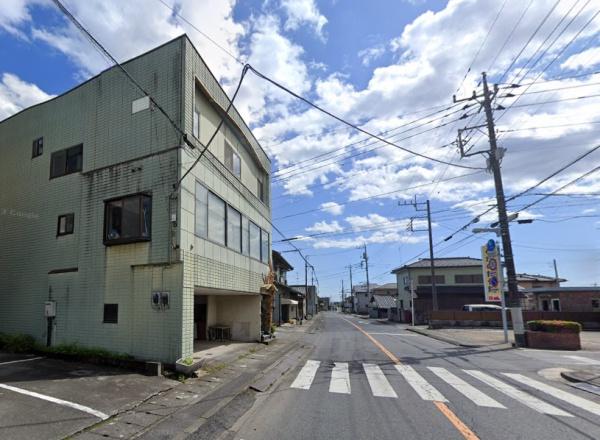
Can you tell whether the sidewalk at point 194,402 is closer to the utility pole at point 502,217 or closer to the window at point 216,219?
the window at point 216,219

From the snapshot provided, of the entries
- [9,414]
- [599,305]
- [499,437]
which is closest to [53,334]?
[9,414]

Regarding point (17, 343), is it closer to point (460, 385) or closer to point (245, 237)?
point (245, 237)

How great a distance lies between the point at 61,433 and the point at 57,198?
10179 mm

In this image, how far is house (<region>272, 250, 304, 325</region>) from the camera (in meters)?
34.2

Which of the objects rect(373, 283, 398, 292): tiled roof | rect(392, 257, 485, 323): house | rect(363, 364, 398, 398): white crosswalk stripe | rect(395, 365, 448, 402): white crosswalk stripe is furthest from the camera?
rect(373, 283, 398, 292): tiled roof

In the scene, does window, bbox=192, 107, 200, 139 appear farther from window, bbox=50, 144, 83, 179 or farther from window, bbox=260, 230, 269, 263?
window, bbox=260, 230, 269, 263

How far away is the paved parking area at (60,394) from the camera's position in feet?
19.0

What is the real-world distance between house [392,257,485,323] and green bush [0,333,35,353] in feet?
119

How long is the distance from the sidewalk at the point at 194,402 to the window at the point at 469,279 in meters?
38.6

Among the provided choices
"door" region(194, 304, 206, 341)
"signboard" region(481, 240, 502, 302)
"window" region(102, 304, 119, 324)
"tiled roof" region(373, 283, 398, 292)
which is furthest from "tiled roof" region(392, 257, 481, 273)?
"tiled roof" region(373, 283, 398, 292)

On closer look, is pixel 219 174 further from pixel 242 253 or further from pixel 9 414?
pixel 9 414

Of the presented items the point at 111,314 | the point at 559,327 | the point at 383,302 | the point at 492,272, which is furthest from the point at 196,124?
the point at 383,302

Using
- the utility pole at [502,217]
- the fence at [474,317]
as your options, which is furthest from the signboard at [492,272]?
the fence at [474,317]

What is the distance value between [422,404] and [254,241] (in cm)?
1253
